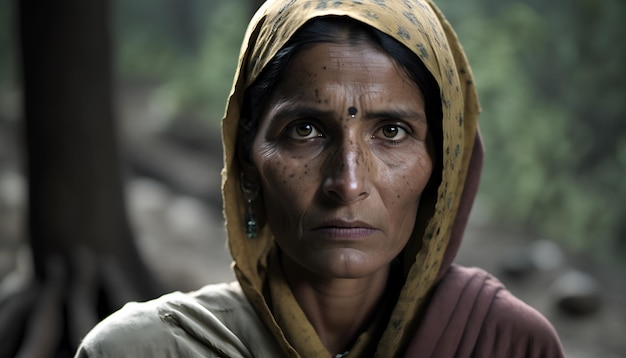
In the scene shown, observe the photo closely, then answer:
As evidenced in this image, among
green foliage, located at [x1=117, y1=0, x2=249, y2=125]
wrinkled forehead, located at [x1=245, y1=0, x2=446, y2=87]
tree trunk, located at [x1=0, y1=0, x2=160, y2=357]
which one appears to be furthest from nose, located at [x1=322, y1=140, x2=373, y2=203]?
green foliage, located at [x1=117, y1=0, x2=249, y2=125]

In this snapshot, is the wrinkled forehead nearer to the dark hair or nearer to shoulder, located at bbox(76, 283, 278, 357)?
the dark hair

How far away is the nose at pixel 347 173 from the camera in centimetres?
174

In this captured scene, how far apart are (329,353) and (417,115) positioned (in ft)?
2.12

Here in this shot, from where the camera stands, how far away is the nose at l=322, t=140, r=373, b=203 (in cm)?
174

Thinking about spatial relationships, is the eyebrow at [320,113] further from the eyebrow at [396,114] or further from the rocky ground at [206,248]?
the rocky ground at [206,248]

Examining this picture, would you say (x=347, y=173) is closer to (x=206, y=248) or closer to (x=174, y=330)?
(x=174, y=330)

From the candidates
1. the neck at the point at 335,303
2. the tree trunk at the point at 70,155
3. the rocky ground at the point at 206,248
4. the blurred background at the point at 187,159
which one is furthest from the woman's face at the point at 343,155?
the rocky ground at the point at 206,248

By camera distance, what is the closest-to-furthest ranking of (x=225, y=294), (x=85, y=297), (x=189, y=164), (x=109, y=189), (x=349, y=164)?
(x=349, y=164) → (x=225, y=294) → (x=85, y=297) → (x=109, y=189) → (x=189, y=164)

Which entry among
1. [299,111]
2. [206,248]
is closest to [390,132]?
[299,111]

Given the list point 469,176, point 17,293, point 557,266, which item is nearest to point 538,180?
point 557,266

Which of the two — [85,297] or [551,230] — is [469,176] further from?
[551,230]

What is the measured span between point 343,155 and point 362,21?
0.31 meters

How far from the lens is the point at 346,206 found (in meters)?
1.77

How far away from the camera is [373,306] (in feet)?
6.76
